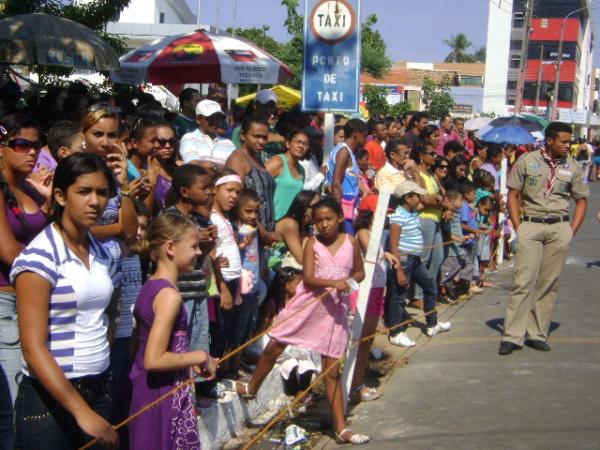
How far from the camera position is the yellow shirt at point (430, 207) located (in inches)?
392

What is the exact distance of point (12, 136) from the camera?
4.50 meters

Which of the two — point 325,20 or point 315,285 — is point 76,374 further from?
point 325,20

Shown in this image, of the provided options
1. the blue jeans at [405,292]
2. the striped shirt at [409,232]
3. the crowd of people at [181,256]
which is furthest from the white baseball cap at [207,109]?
the blue jeans at [405,292]

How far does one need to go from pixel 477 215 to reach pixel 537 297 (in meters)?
3.67

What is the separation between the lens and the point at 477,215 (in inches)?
478

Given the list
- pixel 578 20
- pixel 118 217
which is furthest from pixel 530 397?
pixel 578 20

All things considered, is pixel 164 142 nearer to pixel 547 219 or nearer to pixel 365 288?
pixel 365 288

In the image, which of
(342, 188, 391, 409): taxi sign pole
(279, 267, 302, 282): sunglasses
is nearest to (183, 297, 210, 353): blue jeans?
(342, 188, 391, 409): taxi sign pole

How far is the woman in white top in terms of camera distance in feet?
10.7

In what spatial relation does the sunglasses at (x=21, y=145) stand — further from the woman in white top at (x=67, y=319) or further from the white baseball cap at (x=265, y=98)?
the white baseball cap at (x=265, y=98)

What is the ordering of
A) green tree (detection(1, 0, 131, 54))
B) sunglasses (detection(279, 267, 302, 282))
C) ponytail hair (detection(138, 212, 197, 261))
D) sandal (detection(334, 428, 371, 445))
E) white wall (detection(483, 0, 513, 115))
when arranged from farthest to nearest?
white wall (detection(483, 0, 513, 115)) < green tree (detection(1, 0, 131, 54)) < sunglasses (detection(279, 267, 302, 282)) < sandal (detection(334, 428, 371, 445)) < ponytail hair (detection(138, 212, 197, 261))

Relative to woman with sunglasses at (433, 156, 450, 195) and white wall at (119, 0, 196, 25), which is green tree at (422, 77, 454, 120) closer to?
white wall at (119, 0, 196, 25)

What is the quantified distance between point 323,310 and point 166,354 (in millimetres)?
2438

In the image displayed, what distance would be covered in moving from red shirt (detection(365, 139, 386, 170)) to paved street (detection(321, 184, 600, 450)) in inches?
114
